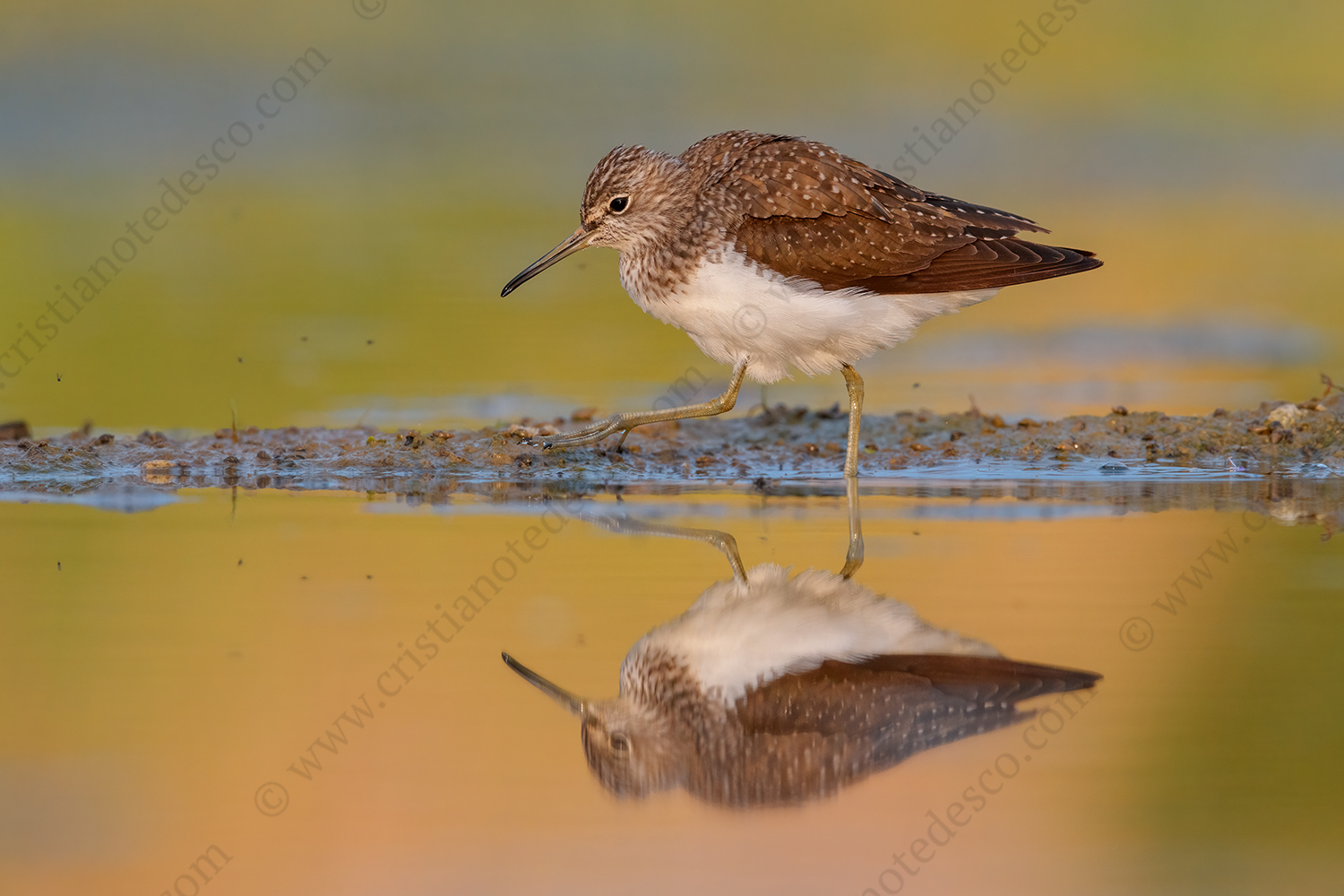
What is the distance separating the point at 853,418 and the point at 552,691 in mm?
4057

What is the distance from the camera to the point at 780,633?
6793mm

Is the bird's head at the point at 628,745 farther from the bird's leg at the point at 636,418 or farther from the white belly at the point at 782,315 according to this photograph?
the bird's leg at the point at 636,418

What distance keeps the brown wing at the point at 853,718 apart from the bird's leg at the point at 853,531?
1.20 metres

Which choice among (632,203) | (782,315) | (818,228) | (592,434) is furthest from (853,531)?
(632,203)

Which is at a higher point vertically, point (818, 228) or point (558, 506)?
point (818, 228)

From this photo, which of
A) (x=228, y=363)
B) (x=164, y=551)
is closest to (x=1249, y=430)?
(x=164, y=551)

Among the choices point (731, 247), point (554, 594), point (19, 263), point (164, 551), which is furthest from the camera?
point (19, 263)

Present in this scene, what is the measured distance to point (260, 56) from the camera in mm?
23219

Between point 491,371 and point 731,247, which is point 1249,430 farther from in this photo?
point 491,371

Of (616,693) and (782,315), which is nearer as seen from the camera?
(616,693)

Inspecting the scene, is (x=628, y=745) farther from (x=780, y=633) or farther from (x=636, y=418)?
(x=636, y=418)

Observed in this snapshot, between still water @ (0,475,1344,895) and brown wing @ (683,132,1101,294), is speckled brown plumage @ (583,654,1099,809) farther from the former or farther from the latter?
brown wing @ (683,132,1101,294)

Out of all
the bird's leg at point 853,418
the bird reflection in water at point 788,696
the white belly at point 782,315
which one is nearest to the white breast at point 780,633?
the bird reflection in water at point 788,696

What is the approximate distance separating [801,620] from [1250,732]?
189 centimetres
